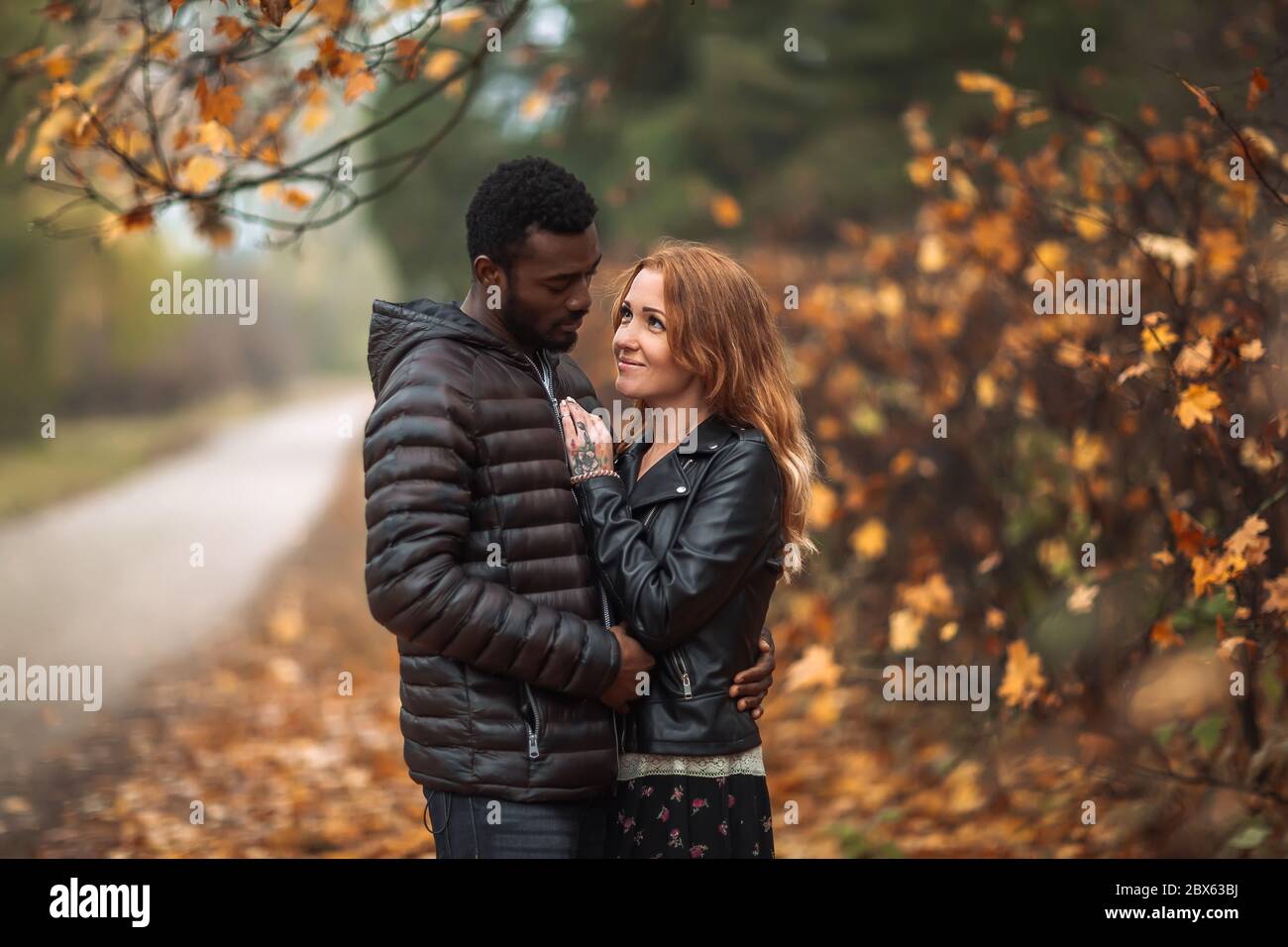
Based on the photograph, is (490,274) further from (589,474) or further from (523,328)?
(589,474)

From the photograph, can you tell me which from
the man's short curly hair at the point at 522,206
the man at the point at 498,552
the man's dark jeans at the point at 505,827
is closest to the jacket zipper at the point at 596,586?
the man at the point at 498,552

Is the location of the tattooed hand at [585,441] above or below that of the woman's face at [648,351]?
below

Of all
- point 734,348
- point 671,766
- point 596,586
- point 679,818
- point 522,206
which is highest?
point 522,206

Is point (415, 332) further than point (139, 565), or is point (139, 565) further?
point (139, 565)

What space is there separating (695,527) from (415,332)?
72 centimetres

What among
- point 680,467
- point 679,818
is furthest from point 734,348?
point 679,818

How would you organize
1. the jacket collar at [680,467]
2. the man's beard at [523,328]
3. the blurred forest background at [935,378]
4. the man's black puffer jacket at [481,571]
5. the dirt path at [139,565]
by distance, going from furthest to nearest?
the dirt path at [139,565] → the blurred forest background at [935,378] → the jacket collar at [680,467] → the man's beard at [523,328] → the man's black puffer jacket at [481,571]

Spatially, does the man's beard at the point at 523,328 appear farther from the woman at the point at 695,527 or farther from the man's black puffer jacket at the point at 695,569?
the man's black puffer jacket at the point at 695,569

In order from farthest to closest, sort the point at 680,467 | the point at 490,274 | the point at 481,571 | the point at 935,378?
1. the point at 935,378
2. the point at 680,467
3. the point at 490,274
4. the point at 481,571

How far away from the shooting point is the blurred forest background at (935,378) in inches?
175

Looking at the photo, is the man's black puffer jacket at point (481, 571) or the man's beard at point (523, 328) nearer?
the man's black puffer jacket at point (481, 571)

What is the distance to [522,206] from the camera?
270 cm

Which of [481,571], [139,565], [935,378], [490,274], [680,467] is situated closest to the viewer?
[481,571]
